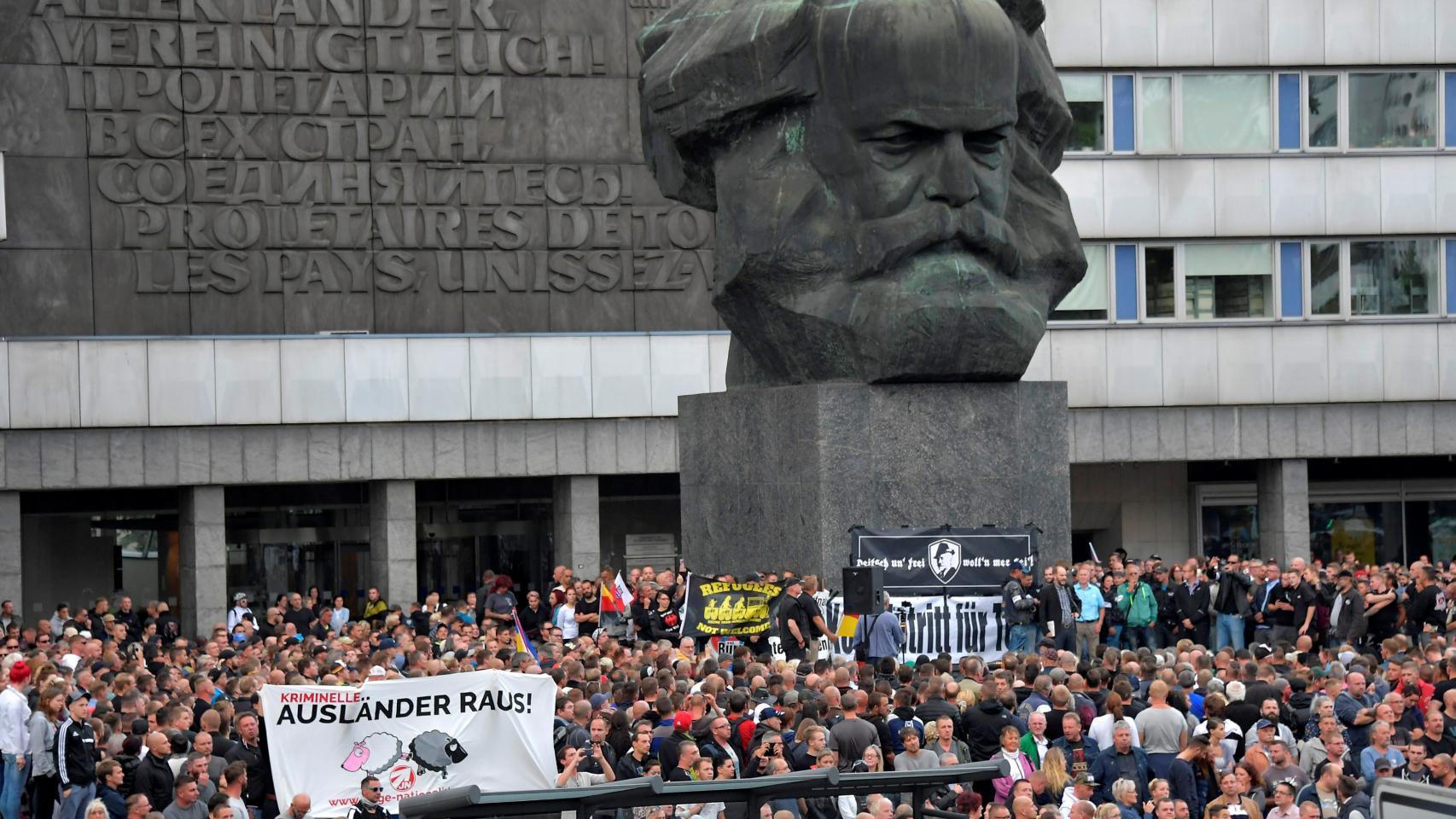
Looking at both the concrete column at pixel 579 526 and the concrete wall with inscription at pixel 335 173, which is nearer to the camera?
the concrete wall with inscription at pixel 335 173

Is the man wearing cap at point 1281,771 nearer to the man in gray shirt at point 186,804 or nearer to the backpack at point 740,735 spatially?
the backpack at point 740,735

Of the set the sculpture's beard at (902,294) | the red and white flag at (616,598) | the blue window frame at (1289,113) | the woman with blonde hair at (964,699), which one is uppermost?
the blue window frame at (1289,113)

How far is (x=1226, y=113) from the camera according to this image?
→ 39.6 metres

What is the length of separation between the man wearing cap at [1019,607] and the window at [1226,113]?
67.2 feet

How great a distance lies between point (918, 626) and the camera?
2061cm

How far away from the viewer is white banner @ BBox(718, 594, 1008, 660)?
20531 mm

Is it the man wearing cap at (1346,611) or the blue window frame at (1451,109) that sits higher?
the blue window frame at (1451,109)

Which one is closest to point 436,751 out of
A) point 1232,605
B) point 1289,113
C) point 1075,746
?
point 1075,746

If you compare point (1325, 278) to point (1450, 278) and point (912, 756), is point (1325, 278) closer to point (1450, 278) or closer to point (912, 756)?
point (1450, 278)

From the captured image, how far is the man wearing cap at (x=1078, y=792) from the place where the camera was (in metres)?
13.6

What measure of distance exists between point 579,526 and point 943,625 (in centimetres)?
1783

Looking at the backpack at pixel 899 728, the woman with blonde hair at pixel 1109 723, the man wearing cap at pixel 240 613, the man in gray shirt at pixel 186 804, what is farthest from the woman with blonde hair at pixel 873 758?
the man wearing cap at pixel 240 613

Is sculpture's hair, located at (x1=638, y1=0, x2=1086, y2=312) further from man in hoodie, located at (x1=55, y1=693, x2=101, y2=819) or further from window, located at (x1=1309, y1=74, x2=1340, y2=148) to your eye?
window, located at (x1=1309, y1=74, x2=1340, y2=148)

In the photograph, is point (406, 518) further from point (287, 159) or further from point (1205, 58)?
point (1205, 58)
